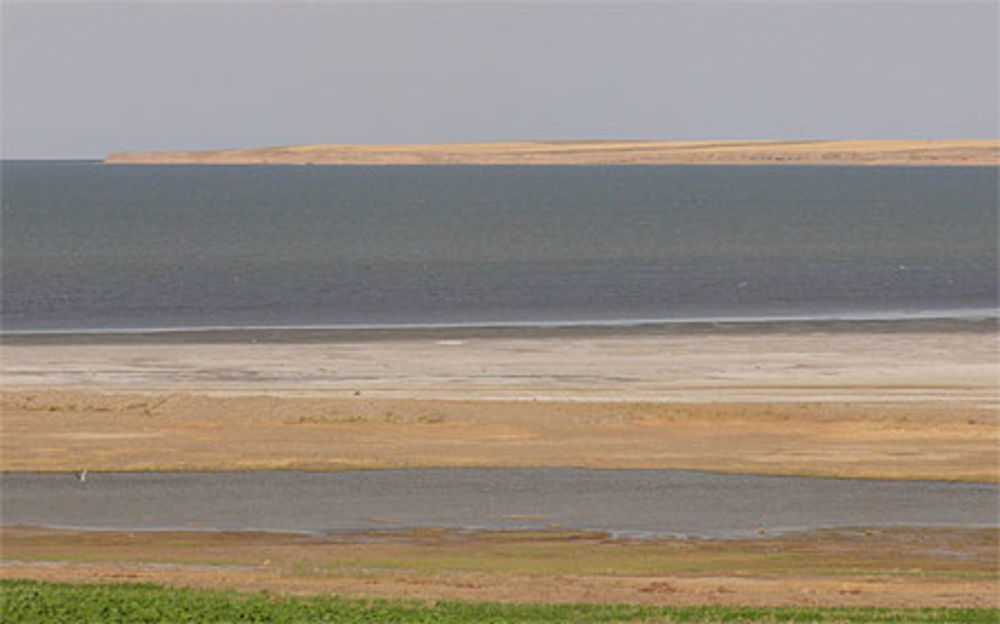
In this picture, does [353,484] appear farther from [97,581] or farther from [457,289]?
[457,289]

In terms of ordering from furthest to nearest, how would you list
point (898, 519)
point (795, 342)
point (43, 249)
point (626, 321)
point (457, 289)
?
point (43, 249) < point (457, 289) < point (626, 321) < point (795, 342) < point (898, 519)

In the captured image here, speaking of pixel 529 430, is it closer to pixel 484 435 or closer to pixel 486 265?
pixel 484 435

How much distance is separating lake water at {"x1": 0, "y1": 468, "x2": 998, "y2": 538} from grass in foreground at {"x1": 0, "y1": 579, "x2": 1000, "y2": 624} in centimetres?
829

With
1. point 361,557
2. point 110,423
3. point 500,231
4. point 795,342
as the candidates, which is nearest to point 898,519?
point 361,557

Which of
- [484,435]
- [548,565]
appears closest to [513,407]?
[484,435]

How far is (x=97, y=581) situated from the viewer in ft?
68.7

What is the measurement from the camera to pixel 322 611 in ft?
58.5

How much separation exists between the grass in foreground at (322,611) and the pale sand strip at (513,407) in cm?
1364

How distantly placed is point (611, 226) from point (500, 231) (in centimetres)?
1093

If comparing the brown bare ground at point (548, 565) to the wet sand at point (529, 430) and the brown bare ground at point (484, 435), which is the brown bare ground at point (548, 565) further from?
the brown bare ground at point (484, 435)

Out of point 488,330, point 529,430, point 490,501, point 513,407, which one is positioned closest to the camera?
point 490,501

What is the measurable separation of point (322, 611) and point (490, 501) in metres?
11.9

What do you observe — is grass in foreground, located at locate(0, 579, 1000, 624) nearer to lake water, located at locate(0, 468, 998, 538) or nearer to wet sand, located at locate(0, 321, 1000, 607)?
wet sand, located at locate(0, 321, 1000, 607)

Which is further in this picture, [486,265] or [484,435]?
[486,265]
